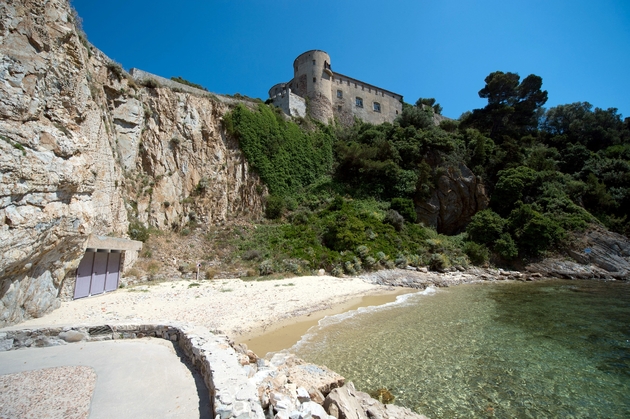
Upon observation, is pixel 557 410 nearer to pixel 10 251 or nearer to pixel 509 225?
pixel 10 251

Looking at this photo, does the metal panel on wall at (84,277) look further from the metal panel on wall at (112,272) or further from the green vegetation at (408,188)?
the green vegetation at (408,188)

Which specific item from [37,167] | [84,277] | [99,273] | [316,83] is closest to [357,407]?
[37,167]

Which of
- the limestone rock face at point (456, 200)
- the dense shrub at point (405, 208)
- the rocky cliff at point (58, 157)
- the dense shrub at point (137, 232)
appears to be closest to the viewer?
the rocky cliff at point (58, 157)

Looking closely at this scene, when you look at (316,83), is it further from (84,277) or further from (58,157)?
(58,157)

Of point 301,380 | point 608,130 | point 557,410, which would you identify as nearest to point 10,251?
point 301,380

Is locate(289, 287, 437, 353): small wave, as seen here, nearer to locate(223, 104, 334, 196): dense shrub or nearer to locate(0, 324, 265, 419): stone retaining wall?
locate(0, 324, 265, 419): stone retaining wall

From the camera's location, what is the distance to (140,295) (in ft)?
34.1

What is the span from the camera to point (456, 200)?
27.4 m

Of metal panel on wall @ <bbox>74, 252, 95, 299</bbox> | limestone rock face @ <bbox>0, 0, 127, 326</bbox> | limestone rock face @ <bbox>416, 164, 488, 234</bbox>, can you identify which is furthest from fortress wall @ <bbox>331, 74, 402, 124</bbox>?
metal panel on wall @ <bbox>74, 252, 95, 299</bbox>

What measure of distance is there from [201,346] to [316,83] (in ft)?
111

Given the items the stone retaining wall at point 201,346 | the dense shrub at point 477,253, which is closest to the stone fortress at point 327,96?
the dense shrub at point 477,253

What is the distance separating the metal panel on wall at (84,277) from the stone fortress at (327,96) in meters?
23.9

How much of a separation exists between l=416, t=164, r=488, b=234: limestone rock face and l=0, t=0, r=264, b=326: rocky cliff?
2191 cm

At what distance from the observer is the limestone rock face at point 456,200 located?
2708cm
